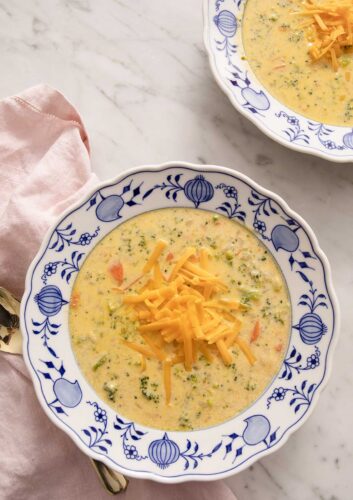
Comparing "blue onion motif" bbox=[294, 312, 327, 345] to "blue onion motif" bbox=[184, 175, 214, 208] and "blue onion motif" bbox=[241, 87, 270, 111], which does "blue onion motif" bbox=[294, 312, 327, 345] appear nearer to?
"blue onion motif" bbox=[184, 175, 214, 208]

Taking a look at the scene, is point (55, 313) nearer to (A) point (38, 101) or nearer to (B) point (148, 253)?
(B) point (148, 253)

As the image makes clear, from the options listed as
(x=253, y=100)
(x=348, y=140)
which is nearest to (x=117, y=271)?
(x=253, y=100)

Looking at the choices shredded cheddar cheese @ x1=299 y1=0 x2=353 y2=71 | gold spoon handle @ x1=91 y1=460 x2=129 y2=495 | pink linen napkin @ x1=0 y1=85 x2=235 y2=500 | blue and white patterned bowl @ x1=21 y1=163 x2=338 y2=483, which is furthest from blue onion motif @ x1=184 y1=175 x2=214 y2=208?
gold spoon handle @ x1=91 y1=460 x2=129 y2=495

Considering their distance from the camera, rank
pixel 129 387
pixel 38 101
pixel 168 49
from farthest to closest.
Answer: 1. pixel 168 49
2. pixel 38 101
3. pixel 129 387

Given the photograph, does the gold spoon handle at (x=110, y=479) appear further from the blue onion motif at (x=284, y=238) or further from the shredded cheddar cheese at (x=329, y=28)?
the shredded cheddar cheese at (x=329, y=28)

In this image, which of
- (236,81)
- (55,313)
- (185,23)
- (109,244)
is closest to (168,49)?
(185,23)

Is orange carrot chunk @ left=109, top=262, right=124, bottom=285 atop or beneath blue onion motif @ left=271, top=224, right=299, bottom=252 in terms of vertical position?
beneath
